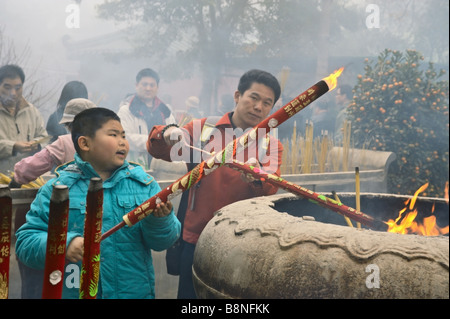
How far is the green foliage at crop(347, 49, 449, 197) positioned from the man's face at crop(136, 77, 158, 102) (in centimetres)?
289

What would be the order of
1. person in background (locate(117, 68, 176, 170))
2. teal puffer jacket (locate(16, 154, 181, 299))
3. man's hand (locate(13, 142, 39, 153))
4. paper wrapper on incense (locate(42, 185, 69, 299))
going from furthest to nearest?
person in background (locate(117, 68, 176, 170)), man's hand (locate(13, 142, 39, 153)), teal puffer jacket (locate(16, 154, 181, 299)), paper wrapper on incense (locate(42, 185, 69, 299))

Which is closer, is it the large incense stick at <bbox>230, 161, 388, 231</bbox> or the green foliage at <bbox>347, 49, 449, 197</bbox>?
the large incense stick at <bbox>230, 161, 388, 231</bbox>

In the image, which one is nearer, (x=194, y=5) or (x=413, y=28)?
(x=194, y=5)

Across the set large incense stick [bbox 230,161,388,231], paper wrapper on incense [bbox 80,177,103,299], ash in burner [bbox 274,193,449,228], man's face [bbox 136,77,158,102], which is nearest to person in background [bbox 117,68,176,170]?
man's face [bbox 136,77,158,102]

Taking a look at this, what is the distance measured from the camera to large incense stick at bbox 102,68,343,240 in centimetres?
128

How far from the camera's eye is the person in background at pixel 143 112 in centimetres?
418

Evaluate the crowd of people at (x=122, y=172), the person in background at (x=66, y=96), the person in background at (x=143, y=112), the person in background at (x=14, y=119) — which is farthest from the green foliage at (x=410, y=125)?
the person in background at (x=14, y=119)

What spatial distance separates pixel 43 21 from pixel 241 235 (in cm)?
920

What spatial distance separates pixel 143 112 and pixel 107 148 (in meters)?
2.67

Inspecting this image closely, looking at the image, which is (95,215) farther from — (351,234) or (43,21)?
(43,21)

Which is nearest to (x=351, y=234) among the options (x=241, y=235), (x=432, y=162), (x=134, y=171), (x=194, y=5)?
(x=241, y=235)

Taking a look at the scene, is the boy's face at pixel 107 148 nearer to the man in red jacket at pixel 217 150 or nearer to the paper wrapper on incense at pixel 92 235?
the man in red jacket at pixel 217 150

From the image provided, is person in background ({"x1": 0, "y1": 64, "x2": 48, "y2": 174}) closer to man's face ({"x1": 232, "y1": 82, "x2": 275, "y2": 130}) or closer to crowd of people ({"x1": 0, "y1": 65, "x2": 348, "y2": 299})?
crowd of people ({"x1": 0, "y1": 65, "x2": 348, "y2": 299})

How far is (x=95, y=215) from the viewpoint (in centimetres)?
82
